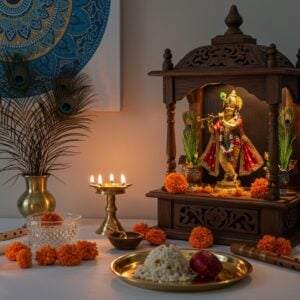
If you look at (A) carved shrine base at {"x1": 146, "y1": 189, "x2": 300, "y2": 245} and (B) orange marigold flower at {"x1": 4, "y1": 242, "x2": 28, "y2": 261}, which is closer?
(B) orange marigold flower at {"x1": 4, "y1": 242, "x2": 28, "y2": 261}

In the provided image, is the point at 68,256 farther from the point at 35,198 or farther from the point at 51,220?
the point at 35,198

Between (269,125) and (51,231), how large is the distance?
565 millimetres

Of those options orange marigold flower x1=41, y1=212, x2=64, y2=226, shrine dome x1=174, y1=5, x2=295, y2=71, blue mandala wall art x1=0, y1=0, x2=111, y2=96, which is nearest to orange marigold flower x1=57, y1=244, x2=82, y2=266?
orange marigold flower x1=41, y1=212, x2=64, y2=226

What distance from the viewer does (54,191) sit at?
1.93 meters

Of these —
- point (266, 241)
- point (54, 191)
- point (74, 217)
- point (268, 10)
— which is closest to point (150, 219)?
point (54, 191)

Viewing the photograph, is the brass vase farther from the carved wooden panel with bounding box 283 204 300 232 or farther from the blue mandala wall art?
the carved wooden panel with bounding box 283 204 300 232

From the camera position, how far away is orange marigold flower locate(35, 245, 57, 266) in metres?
1.29

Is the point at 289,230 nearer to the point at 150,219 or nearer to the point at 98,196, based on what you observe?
the point at 150,219

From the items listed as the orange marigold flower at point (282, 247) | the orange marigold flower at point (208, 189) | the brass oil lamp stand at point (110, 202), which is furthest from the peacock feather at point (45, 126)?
the orange marigold flower at point (282, 247)

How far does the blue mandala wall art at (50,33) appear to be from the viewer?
5.98 ft

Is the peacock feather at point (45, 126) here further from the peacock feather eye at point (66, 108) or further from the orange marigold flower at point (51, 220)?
the orange marigold flower at point (51, 220)

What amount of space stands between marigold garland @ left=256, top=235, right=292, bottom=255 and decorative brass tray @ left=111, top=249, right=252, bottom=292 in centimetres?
11

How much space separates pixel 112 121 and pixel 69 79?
20cm

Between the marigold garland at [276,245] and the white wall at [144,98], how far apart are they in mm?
534
